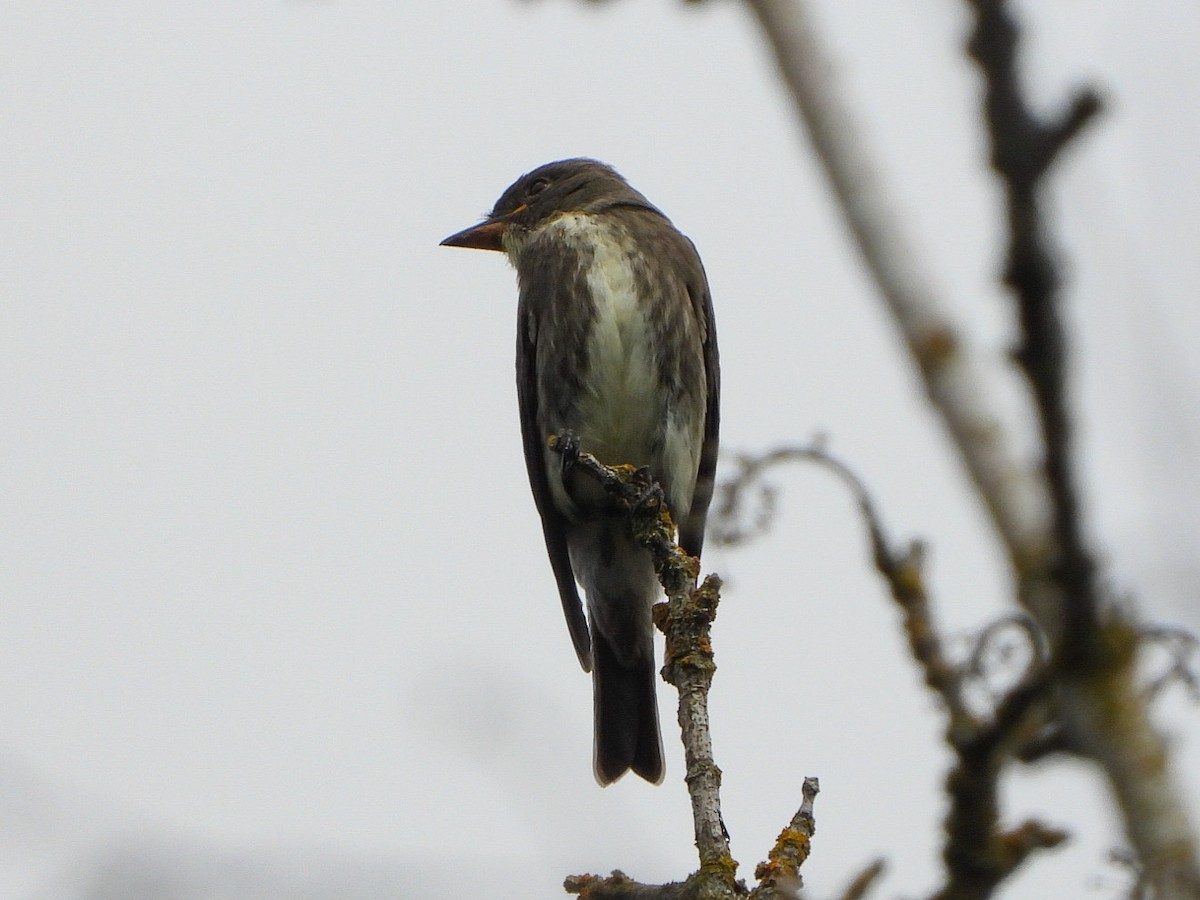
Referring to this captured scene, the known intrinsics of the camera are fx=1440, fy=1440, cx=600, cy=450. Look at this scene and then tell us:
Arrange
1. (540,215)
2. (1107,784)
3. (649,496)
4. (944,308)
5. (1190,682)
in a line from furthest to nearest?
1. (540,215)
2. (649,496)
3. (1190,682)
4. (944,308)
5. (1107,784)

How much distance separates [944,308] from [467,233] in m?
5.38

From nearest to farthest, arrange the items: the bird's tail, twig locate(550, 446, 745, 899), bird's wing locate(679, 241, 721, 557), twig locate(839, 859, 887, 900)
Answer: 1. twig locate(839, 859, 887, 900)
2. twig locate(550, 446, 745, 899)
3. the bird's tail
4. bird's wing locate(679, 241, 721, 557)

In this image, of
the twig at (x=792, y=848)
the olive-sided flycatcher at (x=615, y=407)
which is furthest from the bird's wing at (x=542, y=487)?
the twig at (x=792, y=848)

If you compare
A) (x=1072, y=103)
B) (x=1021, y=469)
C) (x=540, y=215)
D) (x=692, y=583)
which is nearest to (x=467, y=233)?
(x=540, y=215)

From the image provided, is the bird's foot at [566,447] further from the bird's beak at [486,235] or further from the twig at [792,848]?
the twig at [792,848]

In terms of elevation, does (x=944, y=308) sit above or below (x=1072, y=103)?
above

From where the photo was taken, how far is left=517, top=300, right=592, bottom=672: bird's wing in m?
6.02

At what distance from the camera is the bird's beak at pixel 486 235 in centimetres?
691

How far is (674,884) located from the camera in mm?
2600

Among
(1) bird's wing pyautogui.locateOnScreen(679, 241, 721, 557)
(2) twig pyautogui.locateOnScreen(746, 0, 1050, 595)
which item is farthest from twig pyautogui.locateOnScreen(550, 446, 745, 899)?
A: (1) bird's wing pyautogui.locateOnScreen(679, 241, 721, 557)

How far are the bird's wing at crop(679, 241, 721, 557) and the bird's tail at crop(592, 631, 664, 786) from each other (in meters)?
0.55

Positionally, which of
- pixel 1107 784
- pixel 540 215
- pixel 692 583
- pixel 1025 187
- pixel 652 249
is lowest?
pixel 1107 784

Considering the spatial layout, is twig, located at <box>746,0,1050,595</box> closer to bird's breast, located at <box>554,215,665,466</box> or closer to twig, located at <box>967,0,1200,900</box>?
twig, located at <box>967,0,1200,900</box>

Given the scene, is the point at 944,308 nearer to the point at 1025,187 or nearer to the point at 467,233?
the point at 1025,187
